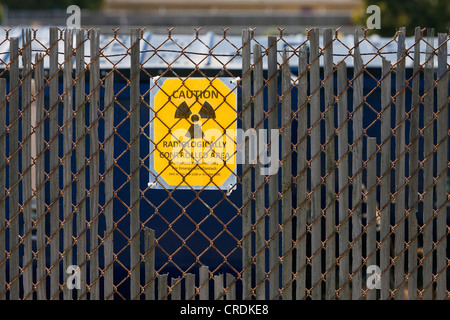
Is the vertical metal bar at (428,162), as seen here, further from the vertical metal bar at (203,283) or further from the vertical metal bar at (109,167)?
the vertical metal bar at (109,167)

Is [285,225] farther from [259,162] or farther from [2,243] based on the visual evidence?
[2,243]

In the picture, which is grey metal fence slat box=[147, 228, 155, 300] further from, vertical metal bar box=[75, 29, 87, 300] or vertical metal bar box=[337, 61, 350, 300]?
vertical metal bar box=[337, 61, 350, 300]

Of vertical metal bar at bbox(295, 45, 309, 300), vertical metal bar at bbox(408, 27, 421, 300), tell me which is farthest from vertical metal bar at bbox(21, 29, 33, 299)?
vertical metal bar at bbox(408, 27, 421, 300)

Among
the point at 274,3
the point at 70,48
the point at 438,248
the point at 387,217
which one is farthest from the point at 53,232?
the point at 274,3

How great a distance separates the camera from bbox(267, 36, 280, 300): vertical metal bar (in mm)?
2846

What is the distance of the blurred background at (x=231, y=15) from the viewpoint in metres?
19.8

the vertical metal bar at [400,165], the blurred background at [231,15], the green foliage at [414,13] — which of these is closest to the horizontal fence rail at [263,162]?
the vertical metal bar at [400,165]

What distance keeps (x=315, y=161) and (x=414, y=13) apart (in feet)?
61.2

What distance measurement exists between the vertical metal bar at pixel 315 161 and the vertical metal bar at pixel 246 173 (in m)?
0.26

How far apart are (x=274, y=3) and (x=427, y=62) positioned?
Answer: 34.7 m

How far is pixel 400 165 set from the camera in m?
2.90

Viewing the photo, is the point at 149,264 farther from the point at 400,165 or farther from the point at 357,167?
the point at 400,165

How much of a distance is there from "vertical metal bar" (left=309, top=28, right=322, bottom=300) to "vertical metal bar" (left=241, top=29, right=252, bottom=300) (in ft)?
0.87

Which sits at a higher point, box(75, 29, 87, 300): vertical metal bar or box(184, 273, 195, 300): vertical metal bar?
box(75, 29, 87, 300): vertical metal bar
